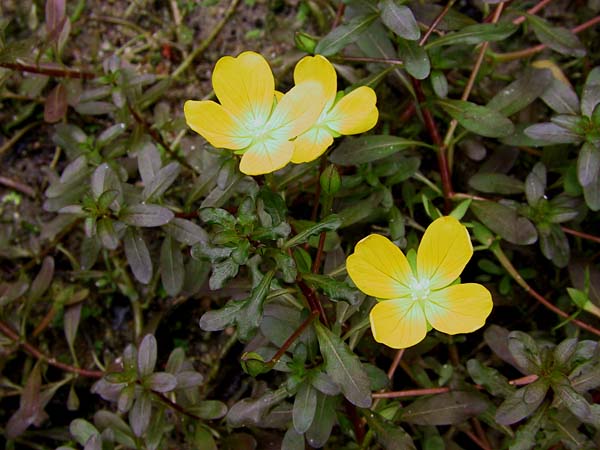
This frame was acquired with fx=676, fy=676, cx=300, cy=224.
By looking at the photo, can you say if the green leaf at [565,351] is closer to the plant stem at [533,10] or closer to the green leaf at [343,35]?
the green leaf at [343,35]

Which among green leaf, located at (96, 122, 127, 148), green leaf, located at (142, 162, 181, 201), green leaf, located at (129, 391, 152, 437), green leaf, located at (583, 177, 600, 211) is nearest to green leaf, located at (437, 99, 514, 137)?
green leaf, located at (583, 177, 600, 211)

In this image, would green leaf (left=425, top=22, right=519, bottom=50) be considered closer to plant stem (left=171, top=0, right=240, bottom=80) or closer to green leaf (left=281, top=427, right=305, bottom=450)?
plant stem (left=171, top=0, right=240, bottom=80)

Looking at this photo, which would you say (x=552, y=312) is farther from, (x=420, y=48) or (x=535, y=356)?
(x=420, y=48)

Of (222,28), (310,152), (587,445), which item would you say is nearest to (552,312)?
(587,445)

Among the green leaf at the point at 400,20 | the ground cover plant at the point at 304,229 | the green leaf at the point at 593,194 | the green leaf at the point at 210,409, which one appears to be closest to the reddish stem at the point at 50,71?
the ground cover plant at the point at 304,229

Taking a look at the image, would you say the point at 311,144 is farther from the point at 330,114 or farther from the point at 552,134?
the point at 552,134
